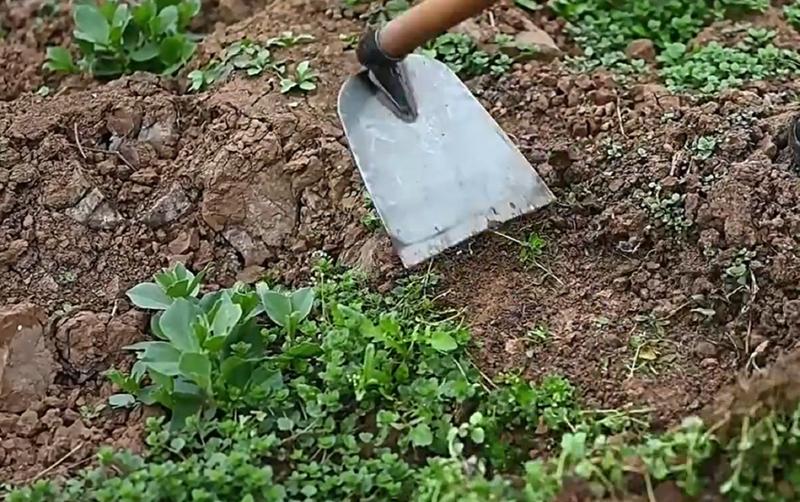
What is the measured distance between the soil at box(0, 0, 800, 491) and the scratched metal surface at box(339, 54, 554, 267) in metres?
0.06

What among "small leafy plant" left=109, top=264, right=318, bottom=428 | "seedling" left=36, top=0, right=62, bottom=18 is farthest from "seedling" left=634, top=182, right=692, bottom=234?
"seedling" left=36, top=0, right=62, bottom=18

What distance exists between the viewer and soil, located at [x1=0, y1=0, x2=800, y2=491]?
2.21m

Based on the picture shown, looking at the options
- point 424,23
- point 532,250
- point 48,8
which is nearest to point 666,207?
point 532,250

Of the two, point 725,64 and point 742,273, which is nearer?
point 742,273

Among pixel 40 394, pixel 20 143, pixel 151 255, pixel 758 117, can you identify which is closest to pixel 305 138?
pixel 151 255

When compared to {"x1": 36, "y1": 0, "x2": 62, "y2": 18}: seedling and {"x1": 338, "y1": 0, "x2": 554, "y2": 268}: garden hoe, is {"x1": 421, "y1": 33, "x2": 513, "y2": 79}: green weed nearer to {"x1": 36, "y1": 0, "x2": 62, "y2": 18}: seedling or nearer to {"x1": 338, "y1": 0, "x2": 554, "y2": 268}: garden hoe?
{"x1": 338, "y1": 0, "x2": 554, "y2": 268}: garden hoe

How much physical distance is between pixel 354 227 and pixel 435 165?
224mm

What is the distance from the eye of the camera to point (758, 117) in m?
2.54

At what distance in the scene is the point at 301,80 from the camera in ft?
9.06

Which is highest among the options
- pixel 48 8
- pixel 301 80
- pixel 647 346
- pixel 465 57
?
pixel 48 8

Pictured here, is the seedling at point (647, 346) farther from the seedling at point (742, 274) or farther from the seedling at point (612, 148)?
the seedling at point (612, 148)

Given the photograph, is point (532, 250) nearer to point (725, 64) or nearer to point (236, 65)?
point (725, 64)

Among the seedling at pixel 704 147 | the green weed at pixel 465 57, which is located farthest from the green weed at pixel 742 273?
the green weed at pixel 465 57

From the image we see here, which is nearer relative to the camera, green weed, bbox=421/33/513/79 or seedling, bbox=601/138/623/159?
seedling, bbox=601/138/623/159
